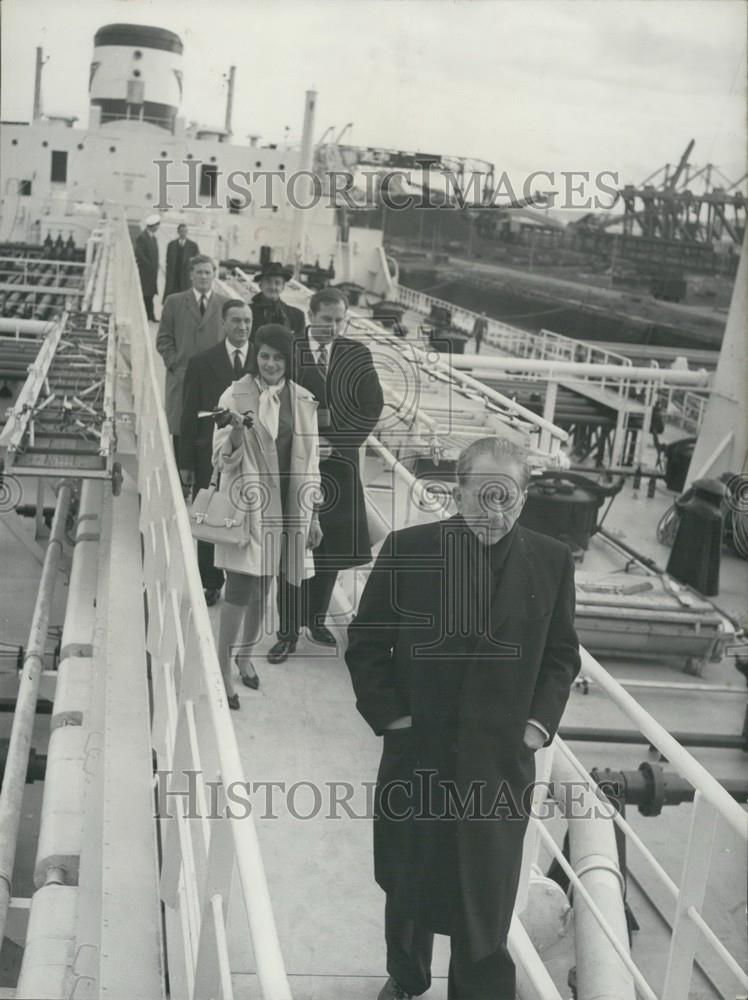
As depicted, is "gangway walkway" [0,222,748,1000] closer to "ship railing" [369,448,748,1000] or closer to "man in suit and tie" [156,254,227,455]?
"ship railing" [369,448,748,1000]

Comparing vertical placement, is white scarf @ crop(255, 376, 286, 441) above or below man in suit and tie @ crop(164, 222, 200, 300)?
below

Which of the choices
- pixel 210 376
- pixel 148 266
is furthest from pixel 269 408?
pixel 148 266

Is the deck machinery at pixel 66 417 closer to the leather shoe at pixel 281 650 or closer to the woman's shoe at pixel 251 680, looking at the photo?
the leather shoe at pixel 281 650

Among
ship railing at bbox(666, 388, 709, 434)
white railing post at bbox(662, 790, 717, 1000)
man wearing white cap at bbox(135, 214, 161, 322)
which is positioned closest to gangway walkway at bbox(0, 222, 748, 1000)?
white railing post at bbox(662, 790, 717, 1000)

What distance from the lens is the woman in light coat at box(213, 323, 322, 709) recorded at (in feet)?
11.5

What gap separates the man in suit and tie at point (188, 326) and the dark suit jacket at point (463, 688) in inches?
101

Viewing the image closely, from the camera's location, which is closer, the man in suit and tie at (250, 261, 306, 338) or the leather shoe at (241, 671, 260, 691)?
the leather shoe at (241, 671, 260, 691)

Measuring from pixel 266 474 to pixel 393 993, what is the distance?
66.4 inches

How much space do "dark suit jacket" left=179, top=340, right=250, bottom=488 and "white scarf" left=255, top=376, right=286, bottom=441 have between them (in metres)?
0.48

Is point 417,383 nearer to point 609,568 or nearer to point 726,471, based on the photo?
point 609,568

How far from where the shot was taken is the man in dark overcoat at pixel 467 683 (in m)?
2.17

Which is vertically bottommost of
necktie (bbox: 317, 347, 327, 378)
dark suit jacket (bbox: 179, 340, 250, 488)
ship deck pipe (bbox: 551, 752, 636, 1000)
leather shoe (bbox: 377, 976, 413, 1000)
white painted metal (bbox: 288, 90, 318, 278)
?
ship deck pipe (bbox: 551, 752, 636, 1000)

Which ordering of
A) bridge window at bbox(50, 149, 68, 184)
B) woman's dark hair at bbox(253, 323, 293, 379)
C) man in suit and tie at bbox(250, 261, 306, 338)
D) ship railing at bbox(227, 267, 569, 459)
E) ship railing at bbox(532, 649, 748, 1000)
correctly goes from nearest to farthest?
ship railing at bbox(532, 649, 748, 1000) < woman's dark hair at bbox(253, 323, 293, 379) < man in suit and tie at bbox(250, 261, 306, 338) < ship railing at bbox(227, 267, 569, 459) < bridge window at bbox(50, 149, 68, 184)

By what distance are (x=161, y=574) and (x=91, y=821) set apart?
0.91m
